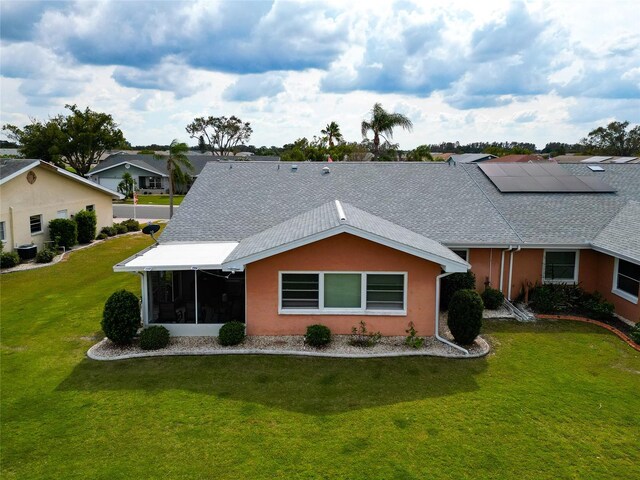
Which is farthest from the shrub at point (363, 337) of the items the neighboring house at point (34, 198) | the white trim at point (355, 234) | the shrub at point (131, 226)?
the shrub at point (131, 226)

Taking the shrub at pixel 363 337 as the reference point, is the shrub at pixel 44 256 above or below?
above

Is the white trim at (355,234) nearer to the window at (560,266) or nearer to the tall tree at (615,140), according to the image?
the window at (560,266)

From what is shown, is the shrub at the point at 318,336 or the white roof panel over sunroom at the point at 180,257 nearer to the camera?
the shrub at the point at 318,336

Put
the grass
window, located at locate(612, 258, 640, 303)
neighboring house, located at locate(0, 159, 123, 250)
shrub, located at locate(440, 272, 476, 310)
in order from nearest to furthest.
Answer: window, located at locate(612, 258, 640, 303) < shrub, located at locate(440, 272, 476, 310) < neighboring house, located at locate(0, 159, 123, 250) < the grass

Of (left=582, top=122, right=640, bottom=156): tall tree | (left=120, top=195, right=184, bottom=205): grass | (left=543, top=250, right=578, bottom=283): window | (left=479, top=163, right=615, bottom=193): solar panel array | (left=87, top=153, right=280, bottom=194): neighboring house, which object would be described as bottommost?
(left=543, top=250, right=578, bottom=283): window

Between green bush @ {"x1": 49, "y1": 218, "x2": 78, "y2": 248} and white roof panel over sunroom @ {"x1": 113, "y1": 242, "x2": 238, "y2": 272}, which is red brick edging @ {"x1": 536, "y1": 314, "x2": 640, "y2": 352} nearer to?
white roof panel over sunroom @ {"x1": 113, "y1": 242, "x2": 238, "y2": 272}

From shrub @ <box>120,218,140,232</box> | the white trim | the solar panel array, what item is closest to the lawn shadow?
the white trim

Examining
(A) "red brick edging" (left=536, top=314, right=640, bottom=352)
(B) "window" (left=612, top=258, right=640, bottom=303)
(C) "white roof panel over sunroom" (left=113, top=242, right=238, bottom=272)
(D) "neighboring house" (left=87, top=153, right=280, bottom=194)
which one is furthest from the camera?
(D) "neighboring house" (left=87, top=153, right=280, bottom=194)
